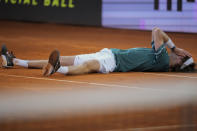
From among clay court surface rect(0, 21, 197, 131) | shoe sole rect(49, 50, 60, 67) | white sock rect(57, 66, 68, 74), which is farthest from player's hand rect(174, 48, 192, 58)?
shoe sole rect(49, 50, 60, 67)

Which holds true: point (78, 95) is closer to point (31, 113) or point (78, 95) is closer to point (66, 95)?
point (66, 95)

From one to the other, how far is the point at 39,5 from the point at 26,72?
6.43 metres

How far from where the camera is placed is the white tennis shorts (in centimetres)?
660

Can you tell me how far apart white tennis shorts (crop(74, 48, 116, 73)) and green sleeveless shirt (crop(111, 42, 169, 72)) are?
70 millimetres

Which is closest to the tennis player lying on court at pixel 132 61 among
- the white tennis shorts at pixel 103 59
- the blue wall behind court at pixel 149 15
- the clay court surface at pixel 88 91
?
the white tennis shorts at pixel 103 59

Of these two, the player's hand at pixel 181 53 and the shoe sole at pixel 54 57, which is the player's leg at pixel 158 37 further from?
the shoe sole at pixel 54 57

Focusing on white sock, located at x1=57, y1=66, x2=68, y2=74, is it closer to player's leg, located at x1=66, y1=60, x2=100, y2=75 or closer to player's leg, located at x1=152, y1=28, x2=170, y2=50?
player's leg, located at x1=66, y1=60, x2=100, y2=75

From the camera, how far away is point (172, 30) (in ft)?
38.8

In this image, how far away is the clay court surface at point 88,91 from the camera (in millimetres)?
2605

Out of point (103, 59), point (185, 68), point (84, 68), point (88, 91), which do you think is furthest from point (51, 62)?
A: point (88, 91)

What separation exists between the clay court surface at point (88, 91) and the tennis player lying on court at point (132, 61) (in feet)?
0.34

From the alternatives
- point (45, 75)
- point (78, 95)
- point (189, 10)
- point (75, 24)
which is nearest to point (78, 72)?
point (45, 75)

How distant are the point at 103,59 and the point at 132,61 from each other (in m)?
0.45

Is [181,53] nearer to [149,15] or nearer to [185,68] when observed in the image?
[185,68]
